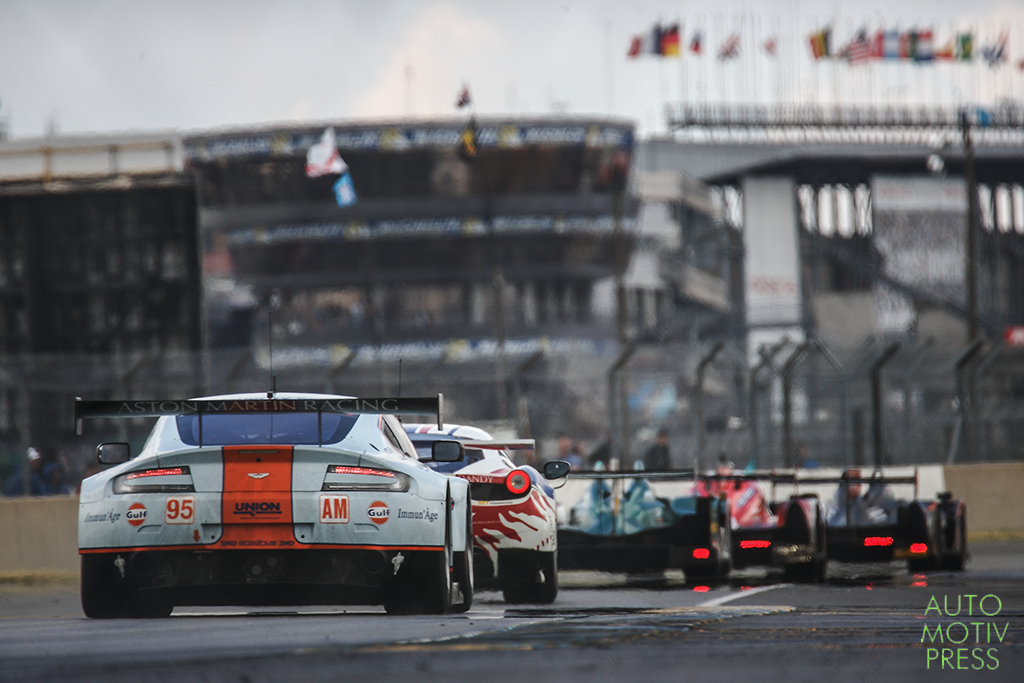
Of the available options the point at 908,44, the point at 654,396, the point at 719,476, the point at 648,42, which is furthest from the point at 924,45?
the point at 719,476

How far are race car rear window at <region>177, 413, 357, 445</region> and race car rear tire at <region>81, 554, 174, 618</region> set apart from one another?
708 mm

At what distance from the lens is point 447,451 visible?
8547mm

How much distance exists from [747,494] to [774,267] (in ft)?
171

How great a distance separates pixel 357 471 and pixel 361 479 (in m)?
0.04

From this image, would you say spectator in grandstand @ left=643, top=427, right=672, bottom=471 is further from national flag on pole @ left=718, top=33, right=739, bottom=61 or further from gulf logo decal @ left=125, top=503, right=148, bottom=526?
national flag on pole @ left=718, top=33, right=739, bottom=61

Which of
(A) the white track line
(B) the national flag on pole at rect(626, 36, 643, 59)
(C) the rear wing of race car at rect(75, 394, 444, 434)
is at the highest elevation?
(B) the national flag on pole at rect(626, 36, 643, 59)

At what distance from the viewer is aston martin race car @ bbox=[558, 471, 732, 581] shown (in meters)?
14.1

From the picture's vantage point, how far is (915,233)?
2717 inches

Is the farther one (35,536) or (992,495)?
(992,495)

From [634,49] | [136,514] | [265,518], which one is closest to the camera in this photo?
[265,518]

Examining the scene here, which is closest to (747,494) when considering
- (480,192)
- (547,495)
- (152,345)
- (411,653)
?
(547,495)

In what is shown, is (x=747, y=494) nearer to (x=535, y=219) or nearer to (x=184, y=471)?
(x=184, y=471)

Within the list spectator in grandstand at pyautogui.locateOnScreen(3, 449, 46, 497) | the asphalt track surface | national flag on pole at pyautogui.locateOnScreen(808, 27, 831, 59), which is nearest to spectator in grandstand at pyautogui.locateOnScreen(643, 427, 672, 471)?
spectator in grandstand at pyautogui.locateOnScreen(3, 449, 46, 497)

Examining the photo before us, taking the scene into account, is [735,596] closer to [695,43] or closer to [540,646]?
[540,646]
